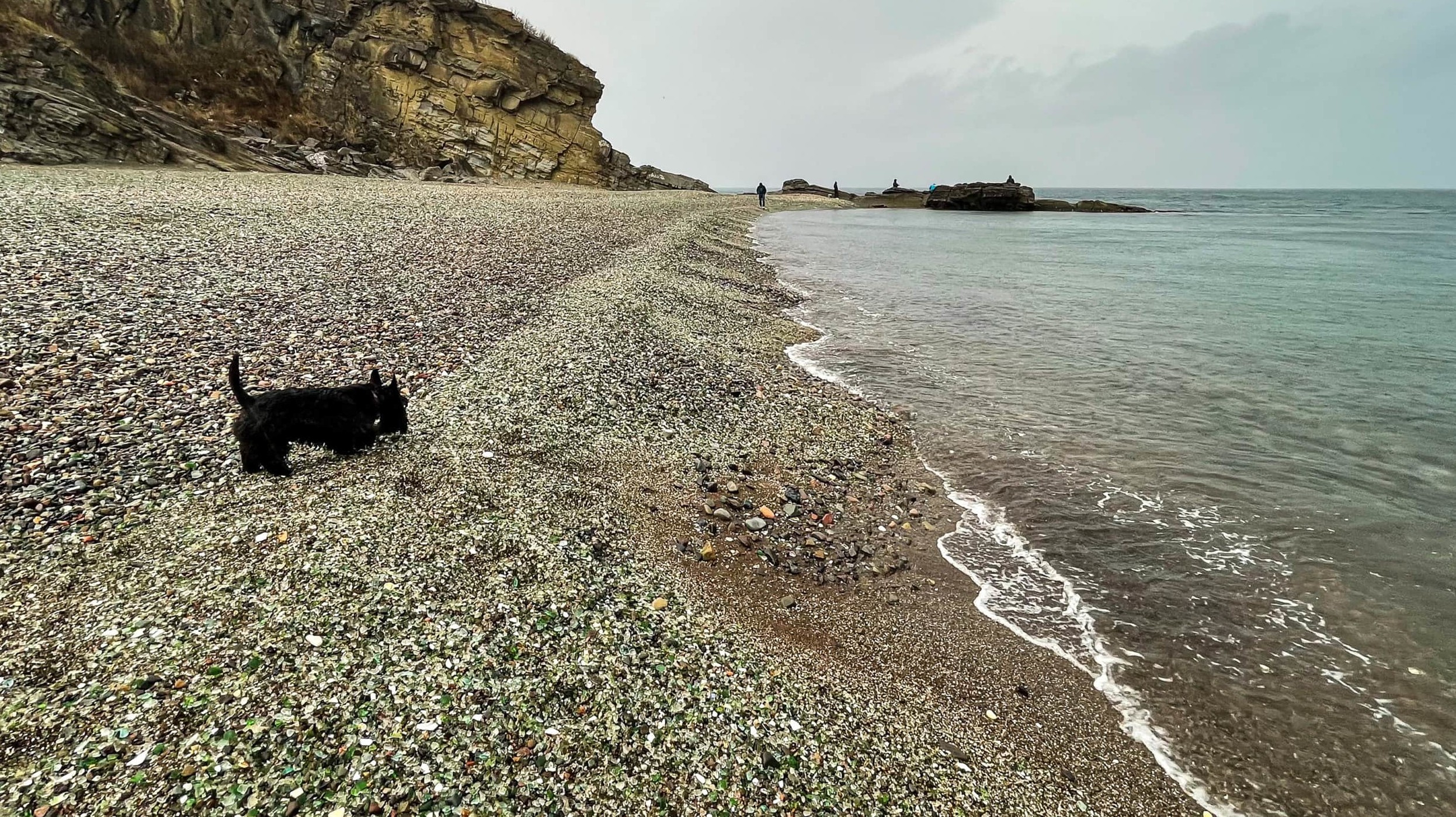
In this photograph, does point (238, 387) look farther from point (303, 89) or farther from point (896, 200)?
point (896, 200)

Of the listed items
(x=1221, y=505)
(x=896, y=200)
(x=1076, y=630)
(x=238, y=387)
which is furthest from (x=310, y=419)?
(x=896, y=200)

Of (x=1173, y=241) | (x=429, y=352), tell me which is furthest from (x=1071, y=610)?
(x=1173, y=241)

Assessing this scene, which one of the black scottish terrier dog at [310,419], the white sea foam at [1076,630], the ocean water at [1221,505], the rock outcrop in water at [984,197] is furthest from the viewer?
the rock outcrop in water at [984,197]

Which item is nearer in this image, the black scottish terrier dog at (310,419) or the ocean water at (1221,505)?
the ocean water at (1221,505)

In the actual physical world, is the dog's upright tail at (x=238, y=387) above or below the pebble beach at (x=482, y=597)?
above

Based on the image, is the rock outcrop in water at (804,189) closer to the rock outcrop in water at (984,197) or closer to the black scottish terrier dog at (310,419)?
the rock outcrop in water at (984,197)

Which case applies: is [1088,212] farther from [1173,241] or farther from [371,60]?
[371,60]

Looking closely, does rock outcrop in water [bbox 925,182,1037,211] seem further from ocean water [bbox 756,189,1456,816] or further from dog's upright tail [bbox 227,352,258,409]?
dog's upright tail [bbox 227,352,258,409]

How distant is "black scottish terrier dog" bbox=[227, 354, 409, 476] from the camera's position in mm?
6566

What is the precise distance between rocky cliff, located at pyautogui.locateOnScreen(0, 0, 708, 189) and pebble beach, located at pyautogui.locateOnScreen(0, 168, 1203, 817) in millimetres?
23219

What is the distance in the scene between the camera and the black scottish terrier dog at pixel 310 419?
6.57 meters

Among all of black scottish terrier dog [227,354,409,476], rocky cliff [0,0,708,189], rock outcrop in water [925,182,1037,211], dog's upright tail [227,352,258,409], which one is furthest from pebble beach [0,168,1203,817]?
rock outcrop in water [925,182,1037,211]

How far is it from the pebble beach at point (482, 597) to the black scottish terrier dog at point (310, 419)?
0.95 ft

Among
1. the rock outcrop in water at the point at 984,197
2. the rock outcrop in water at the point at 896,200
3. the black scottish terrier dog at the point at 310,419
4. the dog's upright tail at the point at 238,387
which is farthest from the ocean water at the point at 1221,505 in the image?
the rock outcrop in water at the point at 896,200
